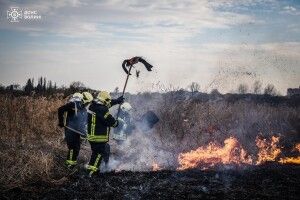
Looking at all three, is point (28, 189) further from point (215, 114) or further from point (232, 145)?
point (215, 114)

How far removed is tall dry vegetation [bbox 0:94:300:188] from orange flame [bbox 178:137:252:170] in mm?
792

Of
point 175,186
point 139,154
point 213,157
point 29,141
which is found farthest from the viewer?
point 139,154

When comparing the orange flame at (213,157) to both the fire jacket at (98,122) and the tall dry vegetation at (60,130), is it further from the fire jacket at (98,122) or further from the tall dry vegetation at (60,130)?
the fire jacket at (98,122)

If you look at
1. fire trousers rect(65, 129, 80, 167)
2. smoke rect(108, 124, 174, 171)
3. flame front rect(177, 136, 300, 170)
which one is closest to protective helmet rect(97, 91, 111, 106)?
fire trousers rect(65, 129, 80, 167)

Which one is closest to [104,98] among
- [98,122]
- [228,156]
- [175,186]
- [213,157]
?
[98,122]

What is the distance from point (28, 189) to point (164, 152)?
596 centimetres

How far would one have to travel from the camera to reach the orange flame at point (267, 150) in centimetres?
1252

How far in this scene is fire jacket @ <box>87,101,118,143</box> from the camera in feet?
26.6

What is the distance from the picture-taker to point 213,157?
1118 cm

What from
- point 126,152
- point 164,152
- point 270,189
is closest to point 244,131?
point 164,152

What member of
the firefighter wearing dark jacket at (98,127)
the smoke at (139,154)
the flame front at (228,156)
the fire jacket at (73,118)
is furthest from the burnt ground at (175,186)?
the smoke at (139,154)

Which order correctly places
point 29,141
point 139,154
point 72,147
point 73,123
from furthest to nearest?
point 139,154
point 29,141
point 73,123
point 72,147

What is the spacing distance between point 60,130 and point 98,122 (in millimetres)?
5814

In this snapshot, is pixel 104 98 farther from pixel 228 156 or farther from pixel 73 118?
pixel 228 156
